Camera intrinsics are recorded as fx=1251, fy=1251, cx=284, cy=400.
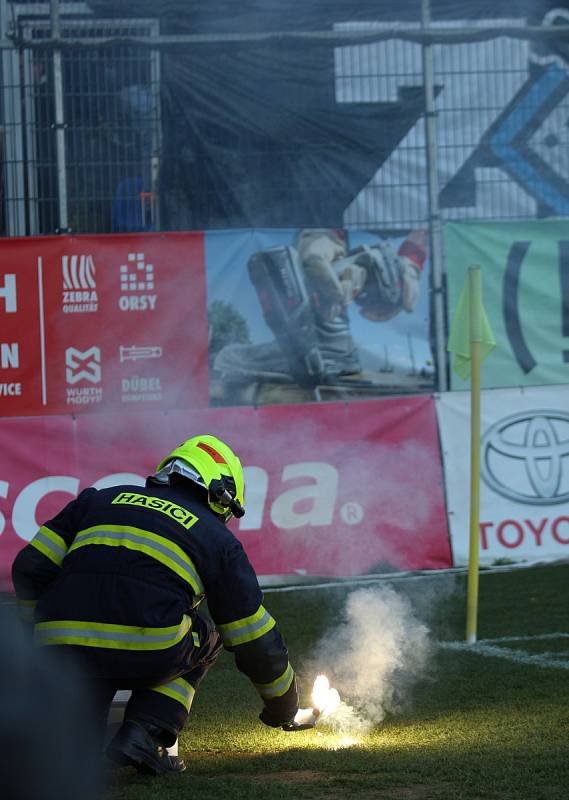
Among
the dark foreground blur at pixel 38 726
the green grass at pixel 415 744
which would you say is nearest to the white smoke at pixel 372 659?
the green grass at pixel 415 744

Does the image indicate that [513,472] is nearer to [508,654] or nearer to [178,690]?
[508,654]

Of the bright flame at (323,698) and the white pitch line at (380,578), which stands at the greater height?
the bright flame at (323,698)

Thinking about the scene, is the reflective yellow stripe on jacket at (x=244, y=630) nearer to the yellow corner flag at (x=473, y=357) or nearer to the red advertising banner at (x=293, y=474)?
the yellow corner flag at (x=473, y=357)

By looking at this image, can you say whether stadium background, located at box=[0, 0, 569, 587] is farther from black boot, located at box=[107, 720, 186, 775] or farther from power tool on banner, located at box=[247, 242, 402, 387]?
black boot, located at box=[107, 720, 186, 775]

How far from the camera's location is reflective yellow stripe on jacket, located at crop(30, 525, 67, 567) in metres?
4.57

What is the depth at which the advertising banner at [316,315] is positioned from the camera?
1029 centimetres

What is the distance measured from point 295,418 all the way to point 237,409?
453 millimetres

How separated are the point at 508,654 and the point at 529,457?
10.5 feet

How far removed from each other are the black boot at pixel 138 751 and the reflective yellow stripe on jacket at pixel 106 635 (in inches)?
15.0

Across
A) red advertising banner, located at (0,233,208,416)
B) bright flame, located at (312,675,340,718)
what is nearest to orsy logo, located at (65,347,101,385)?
red advertising banner, located at (0,233,208,416)

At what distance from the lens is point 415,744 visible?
16.2 feet

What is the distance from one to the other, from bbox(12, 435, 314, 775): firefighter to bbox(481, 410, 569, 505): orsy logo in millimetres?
5224

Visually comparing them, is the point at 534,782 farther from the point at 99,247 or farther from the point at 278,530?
the point at 99,247

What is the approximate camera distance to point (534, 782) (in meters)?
4.29
